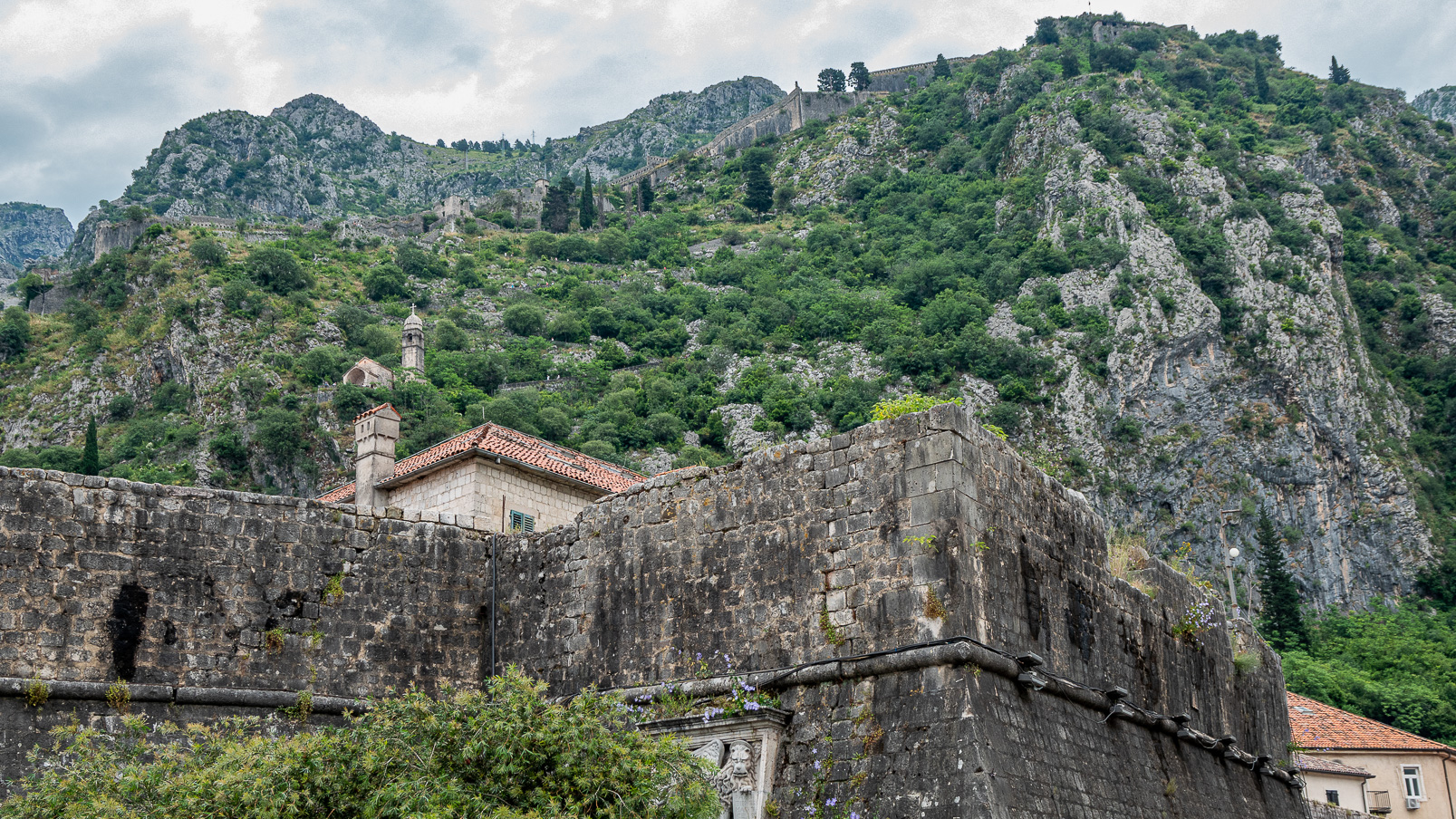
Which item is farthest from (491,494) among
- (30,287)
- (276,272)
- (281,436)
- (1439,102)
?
(1439,102)

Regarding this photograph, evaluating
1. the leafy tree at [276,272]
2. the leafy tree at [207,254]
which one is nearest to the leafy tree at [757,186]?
the leafy tree at [276,272]

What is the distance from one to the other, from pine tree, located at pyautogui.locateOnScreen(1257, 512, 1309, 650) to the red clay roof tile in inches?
987

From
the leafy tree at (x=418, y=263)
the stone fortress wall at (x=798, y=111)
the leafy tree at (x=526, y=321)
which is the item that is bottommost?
the leafy tree at (x=526, y=321)

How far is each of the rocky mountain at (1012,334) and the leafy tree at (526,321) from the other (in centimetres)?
24

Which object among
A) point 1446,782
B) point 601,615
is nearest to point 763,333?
point 1446,782

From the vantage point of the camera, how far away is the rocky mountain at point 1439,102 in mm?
165750

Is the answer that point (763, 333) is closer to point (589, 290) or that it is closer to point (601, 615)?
point (589, 290)

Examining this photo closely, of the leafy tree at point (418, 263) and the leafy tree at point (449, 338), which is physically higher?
the leafy tree at point (418, 263)

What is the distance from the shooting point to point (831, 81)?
6393 inches

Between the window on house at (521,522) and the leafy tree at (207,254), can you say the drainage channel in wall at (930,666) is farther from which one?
the leafy tree at (207,254)

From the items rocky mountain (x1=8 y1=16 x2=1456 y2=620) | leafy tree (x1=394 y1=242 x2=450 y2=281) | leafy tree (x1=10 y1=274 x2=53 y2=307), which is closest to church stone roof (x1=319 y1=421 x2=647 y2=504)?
rocky mountain (x1=8 y1=16 x2=1456 y2=620)

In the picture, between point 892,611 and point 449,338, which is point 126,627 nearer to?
point 892,611

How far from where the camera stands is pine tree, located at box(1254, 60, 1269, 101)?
122 m

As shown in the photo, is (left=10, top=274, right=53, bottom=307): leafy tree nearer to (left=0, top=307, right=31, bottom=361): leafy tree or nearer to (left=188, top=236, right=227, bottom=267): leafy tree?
(left=0, top=307, right=31, bottom=361): leafy tree
